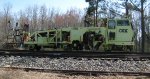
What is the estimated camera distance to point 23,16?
336 ft

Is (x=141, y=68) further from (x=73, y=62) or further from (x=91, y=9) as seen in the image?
(x=91, y=9)

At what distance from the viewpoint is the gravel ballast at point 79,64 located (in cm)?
1658

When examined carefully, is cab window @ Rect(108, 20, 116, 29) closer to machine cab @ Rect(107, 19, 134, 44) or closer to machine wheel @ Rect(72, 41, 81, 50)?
machine cab @ Rect(107, 19, 134, 44)

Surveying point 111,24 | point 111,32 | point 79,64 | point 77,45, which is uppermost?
point 111,24

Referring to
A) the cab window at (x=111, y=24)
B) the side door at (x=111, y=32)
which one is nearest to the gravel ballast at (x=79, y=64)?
the side door at (x=111, y=32)

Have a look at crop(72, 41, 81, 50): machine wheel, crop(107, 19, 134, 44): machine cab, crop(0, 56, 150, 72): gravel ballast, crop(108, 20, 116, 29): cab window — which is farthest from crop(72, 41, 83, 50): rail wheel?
crop(0, 56, 150, 72): gravel ballast

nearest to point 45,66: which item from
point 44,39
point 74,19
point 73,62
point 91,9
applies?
point 73,62

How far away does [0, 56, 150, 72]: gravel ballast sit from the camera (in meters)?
16.6

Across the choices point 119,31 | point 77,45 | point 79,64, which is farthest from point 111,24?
point 79,64

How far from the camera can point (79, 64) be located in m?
17.4

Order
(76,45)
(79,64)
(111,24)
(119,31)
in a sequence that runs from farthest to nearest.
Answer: (76,45) < (119,31) < (111,24) < (79,64)

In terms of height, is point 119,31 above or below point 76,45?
above

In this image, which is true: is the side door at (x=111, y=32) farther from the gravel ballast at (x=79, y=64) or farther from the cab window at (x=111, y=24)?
the gravel ballast at (x=79, y=64)

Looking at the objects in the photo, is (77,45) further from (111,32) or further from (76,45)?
(111,32)
